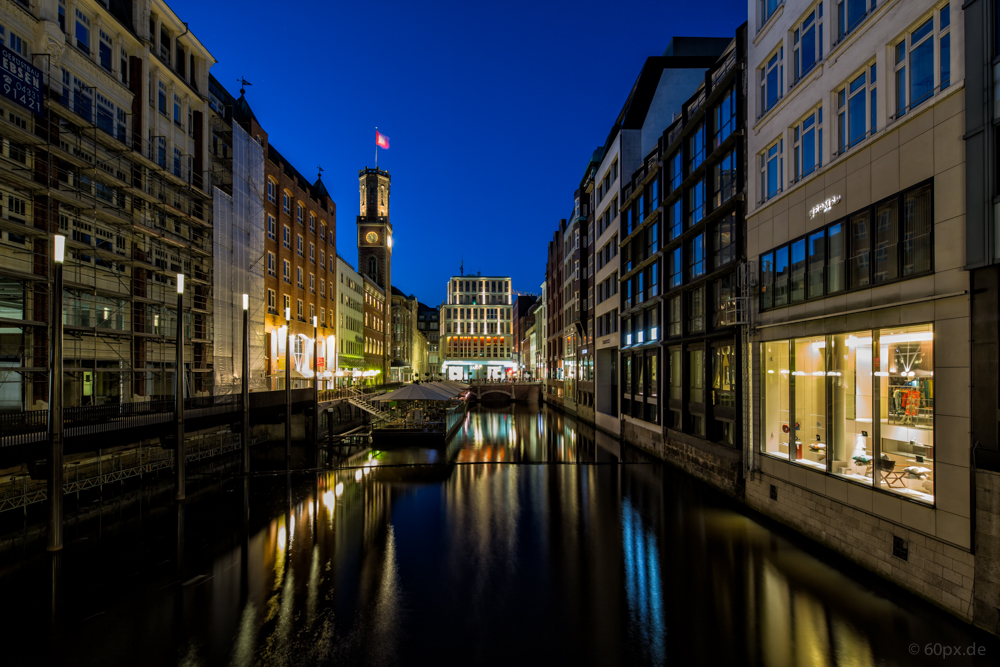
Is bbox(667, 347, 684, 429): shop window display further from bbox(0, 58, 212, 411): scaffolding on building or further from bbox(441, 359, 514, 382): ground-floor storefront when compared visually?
bbox(441, 359, 514, 382): ground-floor storefront

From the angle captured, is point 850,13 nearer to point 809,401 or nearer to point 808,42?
point 808,42

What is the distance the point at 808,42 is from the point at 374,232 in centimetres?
8071

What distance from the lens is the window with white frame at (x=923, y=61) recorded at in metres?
10.0

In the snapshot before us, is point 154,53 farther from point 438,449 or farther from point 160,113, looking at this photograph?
point 438,449

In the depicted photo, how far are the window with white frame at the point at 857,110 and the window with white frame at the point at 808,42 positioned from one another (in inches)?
74.7

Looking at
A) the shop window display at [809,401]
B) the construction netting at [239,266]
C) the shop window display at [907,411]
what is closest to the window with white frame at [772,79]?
the shop window display at [809,401]

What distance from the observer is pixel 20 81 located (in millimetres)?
16094

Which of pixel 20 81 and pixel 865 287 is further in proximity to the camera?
pixel 20 81

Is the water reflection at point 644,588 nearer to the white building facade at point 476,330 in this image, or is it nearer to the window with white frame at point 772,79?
the window with white frame at point 772,79

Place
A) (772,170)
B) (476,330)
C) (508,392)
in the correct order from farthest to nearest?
(476,330) < (508,392) < (772,170)

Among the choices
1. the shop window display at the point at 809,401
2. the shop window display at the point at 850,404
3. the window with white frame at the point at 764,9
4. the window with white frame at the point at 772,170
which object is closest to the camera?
the shop window display at the point at 850,404

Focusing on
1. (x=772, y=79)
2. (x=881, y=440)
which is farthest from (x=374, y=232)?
(x=881, y=440)

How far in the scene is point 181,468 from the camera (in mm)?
18047

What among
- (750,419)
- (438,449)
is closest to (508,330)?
(438,449)
